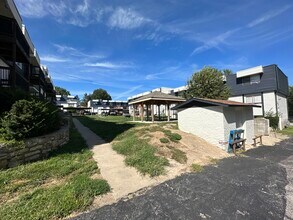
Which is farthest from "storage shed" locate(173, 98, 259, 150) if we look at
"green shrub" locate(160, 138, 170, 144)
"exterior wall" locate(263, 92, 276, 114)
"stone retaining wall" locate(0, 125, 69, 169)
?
"exterior wall" locate(263, 92, 276, 114)

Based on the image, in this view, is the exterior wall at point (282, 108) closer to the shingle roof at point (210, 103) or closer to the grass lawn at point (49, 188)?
the shingle roof at point (210, 103)

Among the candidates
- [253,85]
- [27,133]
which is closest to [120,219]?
[27,133]

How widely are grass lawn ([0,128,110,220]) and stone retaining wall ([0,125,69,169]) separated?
13.9 inches

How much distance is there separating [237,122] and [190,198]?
7982 millimetres

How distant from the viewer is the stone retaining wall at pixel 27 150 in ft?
16.5

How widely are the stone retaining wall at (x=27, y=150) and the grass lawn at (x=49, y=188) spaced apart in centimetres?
35

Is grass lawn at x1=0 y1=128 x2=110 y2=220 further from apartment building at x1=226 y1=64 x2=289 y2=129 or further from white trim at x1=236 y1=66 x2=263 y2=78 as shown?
white trim at x1=236 y1=66 x2=263 y2=78

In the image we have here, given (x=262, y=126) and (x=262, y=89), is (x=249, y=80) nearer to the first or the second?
(x=262, y=89)

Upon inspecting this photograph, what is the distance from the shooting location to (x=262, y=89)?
Answer: 66.7 feet

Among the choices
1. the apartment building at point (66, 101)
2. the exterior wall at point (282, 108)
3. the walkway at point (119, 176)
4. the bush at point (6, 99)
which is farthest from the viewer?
the apartment building at point (66, 101)

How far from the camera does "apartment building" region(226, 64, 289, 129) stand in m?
19.4

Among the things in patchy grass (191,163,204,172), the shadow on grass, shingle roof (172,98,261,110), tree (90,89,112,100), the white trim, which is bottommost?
patchy grass (191,163,204,172)

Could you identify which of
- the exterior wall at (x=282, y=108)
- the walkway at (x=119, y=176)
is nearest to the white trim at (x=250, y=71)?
the exterior wall at (x=282, y=108)

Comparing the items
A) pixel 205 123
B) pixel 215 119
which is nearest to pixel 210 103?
pixel 215 119
